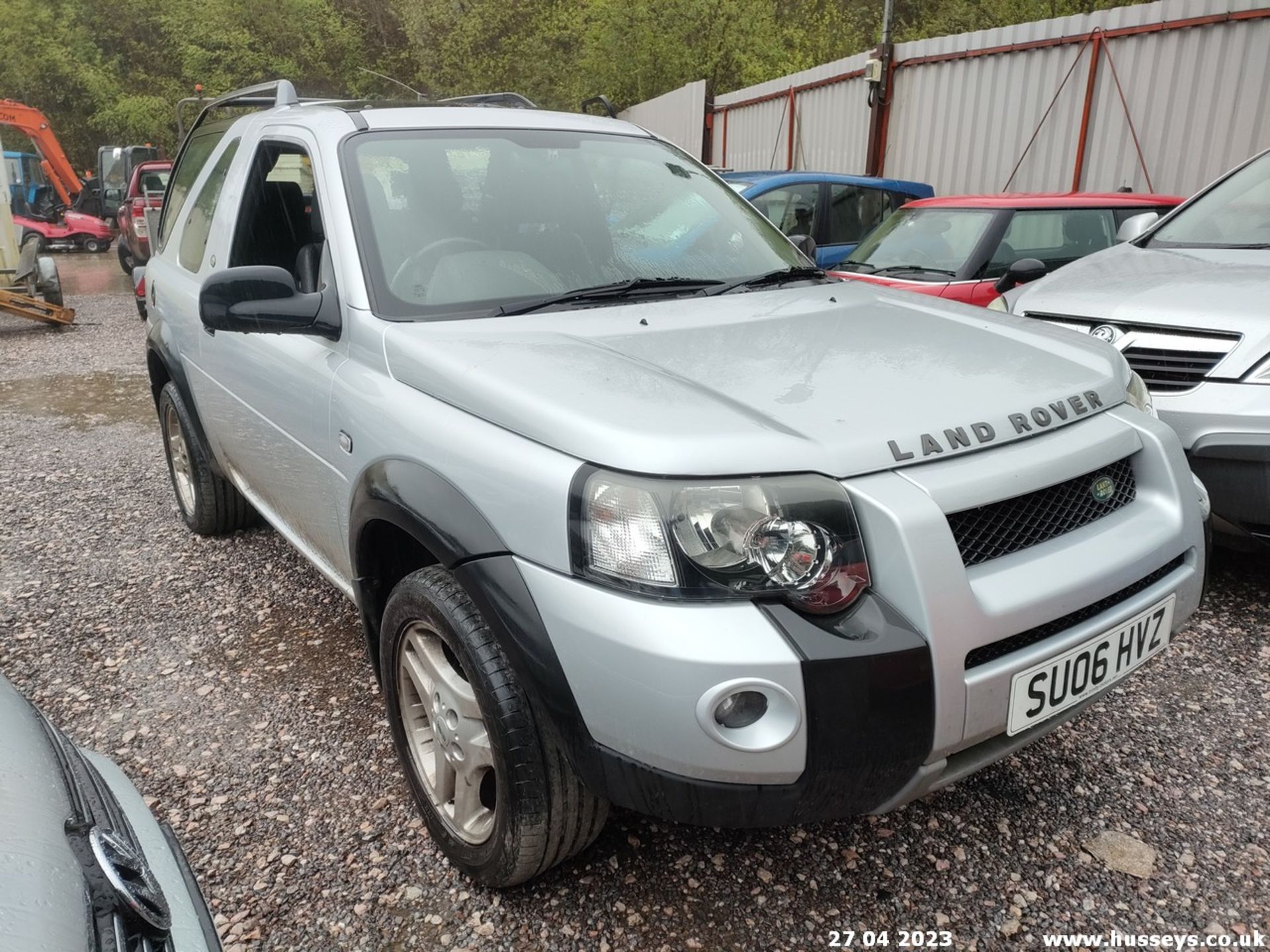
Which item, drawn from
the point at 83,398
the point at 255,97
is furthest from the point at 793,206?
the point at 83,398

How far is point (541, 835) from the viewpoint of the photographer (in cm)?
189

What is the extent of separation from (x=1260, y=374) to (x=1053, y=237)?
3211mm

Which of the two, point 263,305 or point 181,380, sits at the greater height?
point 263,305

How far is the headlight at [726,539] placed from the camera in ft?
5.37

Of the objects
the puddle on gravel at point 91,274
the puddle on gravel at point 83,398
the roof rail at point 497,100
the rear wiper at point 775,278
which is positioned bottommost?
the puddle on gravel at point 91,274

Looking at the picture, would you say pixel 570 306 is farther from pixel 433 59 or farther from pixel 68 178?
pixel 433 59

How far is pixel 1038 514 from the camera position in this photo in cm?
190

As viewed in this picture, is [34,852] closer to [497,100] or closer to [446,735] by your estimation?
[446,735]

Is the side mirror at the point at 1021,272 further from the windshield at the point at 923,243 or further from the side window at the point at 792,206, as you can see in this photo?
the side window at the point at 792,206

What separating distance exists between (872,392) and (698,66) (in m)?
21.3

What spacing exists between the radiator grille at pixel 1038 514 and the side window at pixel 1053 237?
4.02 metres

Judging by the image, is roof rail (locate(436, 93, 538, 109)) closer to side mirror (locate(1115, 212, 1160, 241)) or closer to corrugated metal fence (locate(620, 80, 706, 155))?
side mirror (locate(1115, 212, 1160, 241))

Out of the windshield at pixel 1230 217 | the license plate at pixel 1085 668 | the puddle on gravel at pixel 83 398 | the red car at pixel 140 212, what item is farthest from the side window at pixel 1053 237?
the red car at pixel 140 212

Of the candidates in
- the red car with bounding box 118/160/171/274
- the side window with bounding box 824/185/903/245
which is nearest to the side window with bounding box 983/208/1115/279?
the side window with bounding box 824/185/903/245
